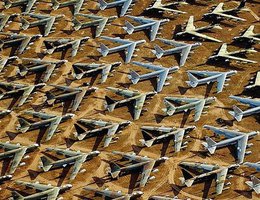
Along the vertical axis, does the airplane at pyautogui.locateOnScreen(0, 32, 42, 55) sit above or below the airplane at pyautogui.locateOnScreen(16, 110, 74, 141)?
above

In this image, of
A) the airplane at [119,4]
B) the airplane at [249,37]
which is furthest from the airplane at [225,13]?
the airplane at [119,4]

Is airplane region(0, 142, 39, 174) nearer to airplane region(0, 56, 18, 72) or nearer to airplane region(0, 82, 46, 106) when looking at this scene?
airplane region(0, 82, 46, 106)

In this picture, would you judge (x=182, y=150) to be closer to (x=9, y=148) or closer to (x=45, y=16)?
(x=9, y=148)

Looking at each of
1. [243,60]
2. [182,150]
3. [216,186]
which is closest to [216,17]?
[243,60]

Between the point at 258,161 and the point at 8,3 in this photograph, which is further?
the point at 8,3

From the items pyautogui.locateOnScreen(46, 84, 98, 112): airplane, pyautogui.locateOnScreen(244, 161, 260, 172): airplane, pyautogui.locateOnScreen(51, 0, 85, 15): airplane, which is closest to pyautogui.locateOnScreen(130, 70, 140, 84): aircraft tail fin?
pyautogui.locateOnScreen(46, 84, 98, 112): airplane

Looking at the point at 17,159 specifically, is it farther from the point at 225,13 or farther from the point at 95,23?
the point at 225,13
